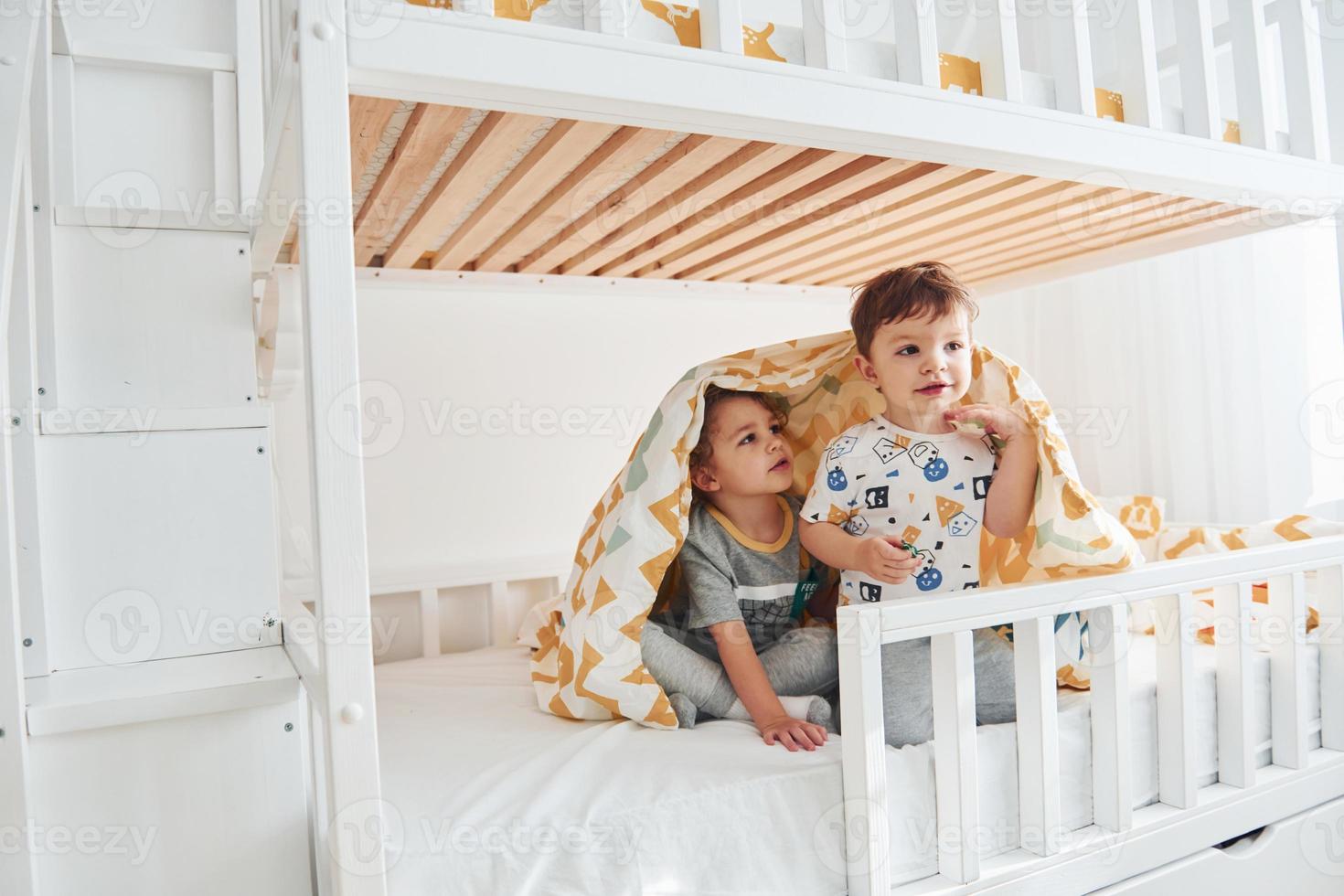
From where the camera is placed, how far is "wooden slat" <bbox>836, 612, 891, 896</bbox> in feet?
3.05

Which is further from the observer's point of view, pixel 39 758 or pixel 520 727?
pixel 520 727

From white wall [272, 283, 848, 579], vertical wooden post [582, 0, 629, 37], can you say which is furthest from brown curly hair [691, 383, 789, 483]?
white wall [272, 283, 848, 579]

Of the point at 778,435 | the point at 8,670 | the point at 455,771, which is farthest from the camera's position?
the point at 778,435

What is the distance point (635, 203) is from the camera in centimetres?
137

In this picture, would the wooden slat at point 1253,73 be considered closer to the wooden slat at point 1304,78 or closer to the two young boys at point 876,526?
the wooden slat at point 1304,78

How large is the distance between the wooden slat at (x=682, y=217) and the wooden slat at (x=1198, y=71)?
1.64ft

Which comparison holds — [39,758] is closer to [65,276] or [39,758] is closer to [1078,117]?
[65,276]

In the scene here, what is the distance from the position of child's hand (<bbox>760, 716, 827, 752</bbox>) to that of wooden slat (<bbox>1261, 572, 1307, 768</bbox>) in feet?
2.31

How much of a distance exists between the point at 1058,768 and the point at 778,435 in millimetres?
561

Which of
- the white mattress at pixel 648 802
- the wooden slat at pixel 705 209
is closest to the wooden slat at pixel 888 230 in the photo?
the wooden slat at pixel 705 209

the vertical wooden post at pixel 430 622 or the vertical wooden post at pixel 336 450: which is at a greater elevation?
the vertical wooden post at pixel 336 450

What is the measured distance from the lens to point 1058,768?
109 cm

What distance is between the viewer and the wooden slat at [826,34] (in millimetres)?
956

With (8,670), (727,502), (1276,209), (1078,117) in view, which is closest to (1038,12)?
(1078,117)
